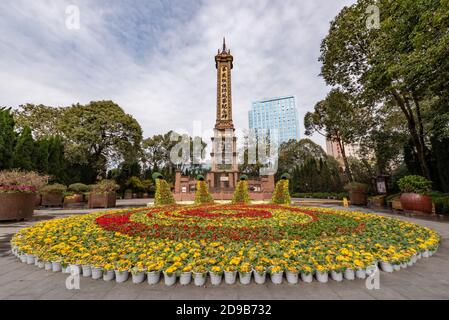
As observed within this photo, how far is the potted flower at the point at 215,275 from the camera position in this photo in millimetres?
2863

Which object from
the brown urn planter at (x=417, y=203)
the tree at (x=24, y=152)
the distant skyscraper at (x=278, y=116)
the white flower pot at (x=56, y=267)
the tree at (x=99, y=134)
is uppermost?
the distant skyscraper at (x=278, y=116)

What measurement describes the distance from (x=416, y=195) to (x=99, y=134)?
26652 mm

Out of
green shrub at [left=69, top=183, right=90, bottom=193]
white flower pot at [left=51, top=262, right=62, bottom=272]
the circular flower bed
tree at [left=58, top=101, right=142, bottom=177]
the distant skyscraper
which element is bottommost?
white flower pot at [left=51, top=262, right=62, bottom=272]

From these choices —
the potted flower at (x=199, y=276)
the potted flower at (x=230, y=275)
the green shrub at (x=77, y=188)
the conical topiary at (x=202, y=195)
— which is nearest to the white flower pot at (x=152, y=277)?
the potted flower at (x=199, y=276)

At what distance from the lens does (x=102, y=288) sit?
9.16 feet

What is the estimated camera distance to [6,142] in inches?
603

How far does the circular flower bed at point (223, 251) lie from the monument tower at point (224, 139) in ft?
59.5

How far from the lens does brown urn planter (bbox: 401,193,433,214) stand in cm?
928

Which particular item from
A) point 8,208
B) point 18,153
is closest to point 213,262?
point 8,208

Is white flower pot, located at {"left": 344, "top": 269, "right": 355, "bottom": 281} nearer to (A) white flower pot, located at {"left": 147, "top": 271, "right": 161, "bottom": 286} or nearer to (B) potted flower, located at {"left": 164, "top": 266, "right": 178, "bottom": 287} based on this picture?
(B) potted flower, located at {"left": 164, "top": 266, "right": 178, "bottom": 287}

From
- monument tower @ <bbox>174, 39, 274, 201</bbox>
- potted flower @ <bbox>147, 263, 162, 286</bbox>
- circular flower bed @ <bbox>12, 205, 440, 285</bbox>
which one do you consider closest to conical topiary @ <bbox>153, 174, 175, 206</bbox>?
circular flower bed @ <bbox>12, 205, 440, 285</bbox>

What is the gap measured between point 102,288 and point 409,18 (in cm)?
1345

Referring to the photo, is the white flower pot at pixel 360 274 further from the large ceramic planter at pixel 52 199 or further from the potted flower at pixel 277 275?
the large ceramic planter at pixel 52 199

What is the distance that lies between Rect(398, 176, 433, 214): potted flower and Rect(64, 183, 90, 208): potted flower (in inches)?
794
